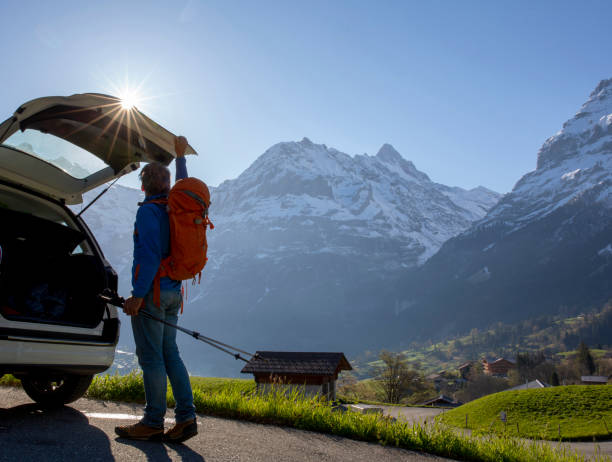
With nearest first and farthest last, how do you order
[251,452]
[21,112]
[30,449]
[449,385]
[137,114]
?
[30,449] → [251,452] → [21,112] → [137,114] → [449,385]

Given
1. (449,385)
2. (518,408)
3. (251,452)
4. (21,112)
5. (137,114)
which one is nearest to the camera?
(251,452)

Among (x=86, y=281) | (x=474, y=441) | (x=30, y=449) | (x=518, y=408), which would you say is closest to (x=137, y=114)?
(x=86, y=281)

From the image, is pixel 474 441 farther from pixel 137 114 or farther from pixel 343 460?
pixel 137 114

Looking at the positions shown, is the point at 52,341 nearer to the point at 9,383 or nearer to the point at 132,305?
the point at 132,305

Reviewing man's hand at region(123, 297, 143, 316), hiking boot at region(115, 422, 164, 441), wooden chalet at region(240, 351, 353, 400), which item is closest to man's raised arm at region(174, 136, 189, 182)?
man's hand at region(123, 297, 143, 316)

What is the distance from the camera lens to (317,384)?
27.5 m

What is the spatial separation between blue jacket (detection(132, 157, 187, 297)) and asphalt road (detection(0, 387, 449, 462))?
113 centimetres

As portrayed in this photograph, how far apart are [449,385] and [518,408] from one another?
100950mm

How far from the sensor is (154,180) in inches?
157

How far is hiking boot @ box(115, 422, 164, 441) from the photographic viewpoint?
3492 millimetres

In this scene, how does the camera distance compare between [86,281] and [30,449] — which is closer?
[30,449]

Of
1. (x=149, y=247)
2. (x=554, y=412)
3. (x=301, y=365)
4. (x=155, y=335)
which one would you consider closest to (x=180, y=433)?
(x=155, y=335)

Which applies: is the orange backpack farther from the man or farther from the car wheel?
the car wheel

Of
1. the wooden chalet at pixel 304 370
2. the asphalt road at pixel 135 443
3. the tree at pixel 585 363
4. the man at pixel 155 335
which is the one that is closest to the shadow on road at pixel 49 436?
the asphalt road at pixel 135 443
